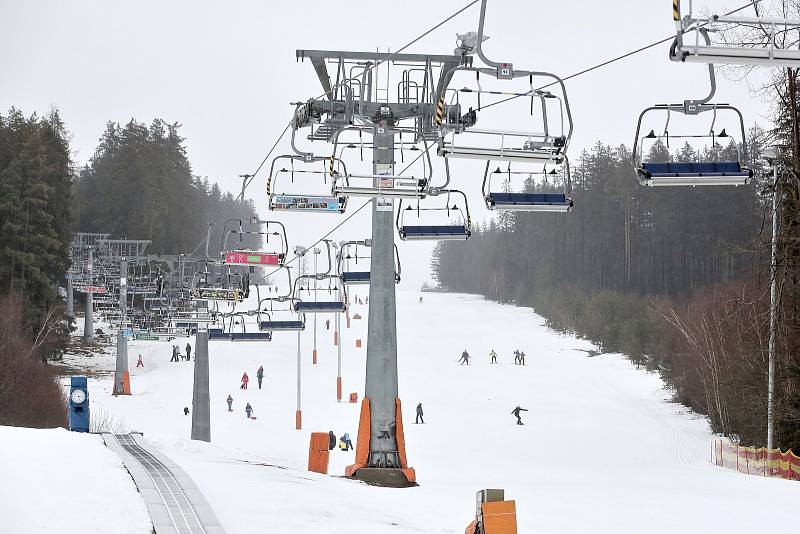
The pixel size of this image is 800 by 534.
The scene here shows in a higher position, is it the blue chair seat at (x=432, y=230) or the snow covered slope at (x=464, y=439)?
the blue chair seat at (x=432, y=230)

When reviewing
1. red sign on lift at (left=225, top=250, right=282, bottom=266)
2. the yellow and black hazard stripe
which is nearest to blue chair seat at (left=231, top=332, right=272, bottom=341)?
red sign on lift at (left=225, top=250, right=282, bottom=266)

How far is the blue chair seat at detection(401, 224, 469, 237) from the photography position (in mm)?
19922

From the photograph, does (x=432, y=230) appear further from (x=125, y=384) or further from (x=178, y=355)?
(x=178, y=355)

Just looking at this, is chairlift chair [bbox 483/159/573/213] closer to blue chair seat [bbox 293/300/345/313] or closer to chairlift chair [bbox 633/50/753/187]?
chairlift chair [bbox 633/50/753/187]

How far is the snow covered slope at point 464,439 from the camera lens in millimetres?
14289

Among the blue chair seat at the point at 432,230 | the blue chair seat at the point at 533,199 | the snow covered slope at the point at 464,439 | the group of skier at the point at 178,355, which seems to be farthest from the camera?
the group of skier at the point at 178,355

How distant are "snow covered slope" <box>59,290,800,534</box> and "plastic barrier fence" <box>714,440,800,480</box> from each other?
87 cm

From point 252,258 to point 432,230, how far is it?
27.7 feet

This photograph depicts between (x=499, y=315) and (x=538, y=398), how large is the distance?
159 feet

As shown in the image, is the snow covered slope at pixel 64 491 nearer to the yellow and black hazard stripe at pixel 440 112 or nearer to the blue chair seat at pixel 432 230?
the yellow and black hazard stripe at pixel 440 112

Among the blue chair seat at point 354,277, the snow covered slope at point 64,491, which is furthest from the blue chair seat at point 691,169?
the blue chair seat at point 354,277

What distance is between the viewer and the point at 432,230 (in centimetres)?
2003

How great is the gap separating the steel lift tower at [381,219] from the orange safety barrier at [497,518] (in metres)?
9.14

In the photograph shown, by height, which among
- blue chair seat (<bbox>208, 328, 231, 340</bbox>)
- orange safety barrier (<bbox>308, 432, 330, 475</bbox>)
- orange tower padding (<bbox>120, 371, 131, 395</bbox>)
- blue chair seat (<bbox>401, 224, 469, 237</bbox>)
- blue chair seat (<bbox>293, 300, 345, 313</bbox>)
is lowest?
orange tower padding (<bbox>120, 371, 131, 395</bbox>)
